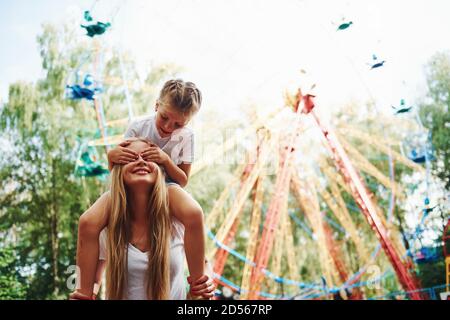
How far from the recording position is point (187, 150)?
1.81 metres

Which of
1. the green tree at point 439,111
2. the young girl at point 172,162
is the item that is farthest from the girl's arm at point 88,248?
the green tree at point 439,111

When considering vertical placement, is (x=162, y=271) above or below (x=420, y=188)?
below

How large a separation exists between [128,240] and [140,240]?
0.04 meters

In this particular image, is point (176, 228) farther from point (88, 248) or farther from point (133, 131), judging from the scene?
point (133, 131)

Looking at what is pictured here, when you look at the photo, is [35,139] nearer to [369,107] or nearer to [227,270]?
[227,270]

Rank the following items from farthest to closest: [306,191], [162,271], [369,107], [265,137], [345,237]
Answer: [345,237] < [369,107] < [306,191] < [265,137] < [162,271]

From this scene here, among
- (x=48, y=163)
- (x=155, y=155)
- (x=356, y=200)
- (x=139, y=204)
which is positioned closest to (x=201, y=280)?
(x=139, y=204)

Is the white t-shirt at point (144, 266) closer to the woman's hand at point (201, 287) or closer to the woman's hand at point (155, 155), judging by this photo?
the woman's hand at point (201, 287)

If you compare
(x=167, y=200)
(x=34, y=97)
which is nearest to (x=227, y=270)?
(x=34, y=97)

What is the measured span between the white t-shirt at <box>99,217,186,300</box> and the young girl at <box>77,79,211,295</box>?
50 millimetres

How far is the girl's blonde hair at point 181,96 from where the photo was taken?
1683 mm

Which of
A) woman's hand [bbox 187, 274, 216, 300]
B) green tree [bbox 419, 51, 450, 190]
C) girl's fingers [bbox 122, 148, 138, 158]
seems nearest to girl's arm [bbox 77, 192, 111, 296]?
girl's fingers [bbox 122, 148, 138, 158]

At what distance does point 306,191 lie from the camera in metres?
7.94

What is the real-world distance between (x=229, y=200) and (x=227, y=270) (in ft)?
7.16
